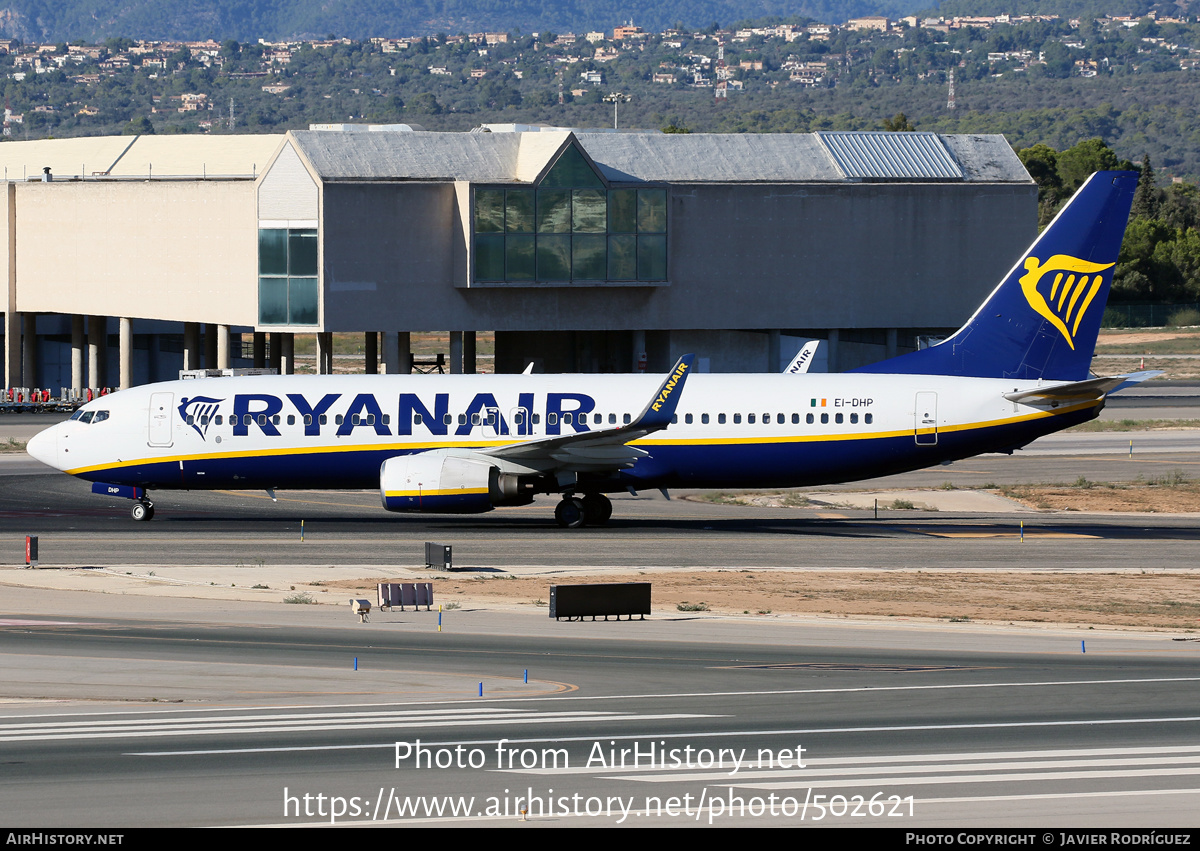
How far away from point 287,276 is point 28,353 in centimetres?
3159

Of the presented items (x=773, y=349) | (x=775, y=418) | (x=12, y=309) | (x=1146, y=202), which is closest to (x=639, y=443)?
(x=775, y=418)

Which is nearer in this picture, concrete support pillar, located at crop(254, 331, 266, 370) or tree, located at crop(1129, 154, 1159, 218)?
concrete support pillar, located at crop(254, 331, 266, 370)

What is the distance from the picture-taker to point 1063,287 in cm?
4275

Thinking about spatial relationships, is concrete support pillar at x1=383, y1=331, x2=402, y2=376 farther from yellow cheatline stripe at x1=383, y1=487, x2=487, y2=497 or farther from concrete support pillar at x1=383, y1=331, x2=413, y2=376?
yellow cheatline stripe at x1=383, y1=487, x2=487, y2=497

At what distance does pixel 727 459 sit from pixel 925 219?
42.0m

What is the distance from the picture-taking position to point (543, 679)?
24656 mm

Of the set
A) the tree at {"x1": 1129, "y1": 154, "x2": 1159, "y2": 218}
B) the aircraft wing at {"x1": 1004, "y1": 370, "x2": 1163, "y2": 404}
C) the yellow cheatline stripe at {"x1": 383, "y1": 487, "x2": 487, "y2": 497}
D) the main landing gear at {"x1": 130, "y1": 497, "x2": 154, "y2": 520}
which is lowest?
the main landing gear at {"x1": 130, "y1": 497, "x2": 154, "y2": 520}

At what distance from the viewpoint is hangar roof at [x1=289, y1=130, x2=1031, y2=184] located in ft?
241

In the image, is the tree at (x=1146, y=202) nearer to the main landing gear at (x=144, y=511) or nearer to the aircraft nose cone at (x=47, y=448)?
the main landing gear at (x=144, y=511)

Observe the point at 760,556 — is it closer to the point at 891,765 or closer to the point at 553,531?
the point at 553,531

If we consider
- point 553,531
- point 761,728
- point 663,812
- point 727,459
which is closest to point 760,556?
point 727,459

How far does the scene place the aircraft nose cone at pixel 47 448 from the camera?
4484 cm

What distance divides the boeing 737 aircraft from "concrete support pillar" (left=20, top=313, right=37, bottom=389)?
5509 cm

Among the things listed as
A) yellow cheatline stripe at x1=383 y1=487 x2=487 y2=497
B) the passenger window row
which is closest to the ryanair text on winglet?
the passenger window row
